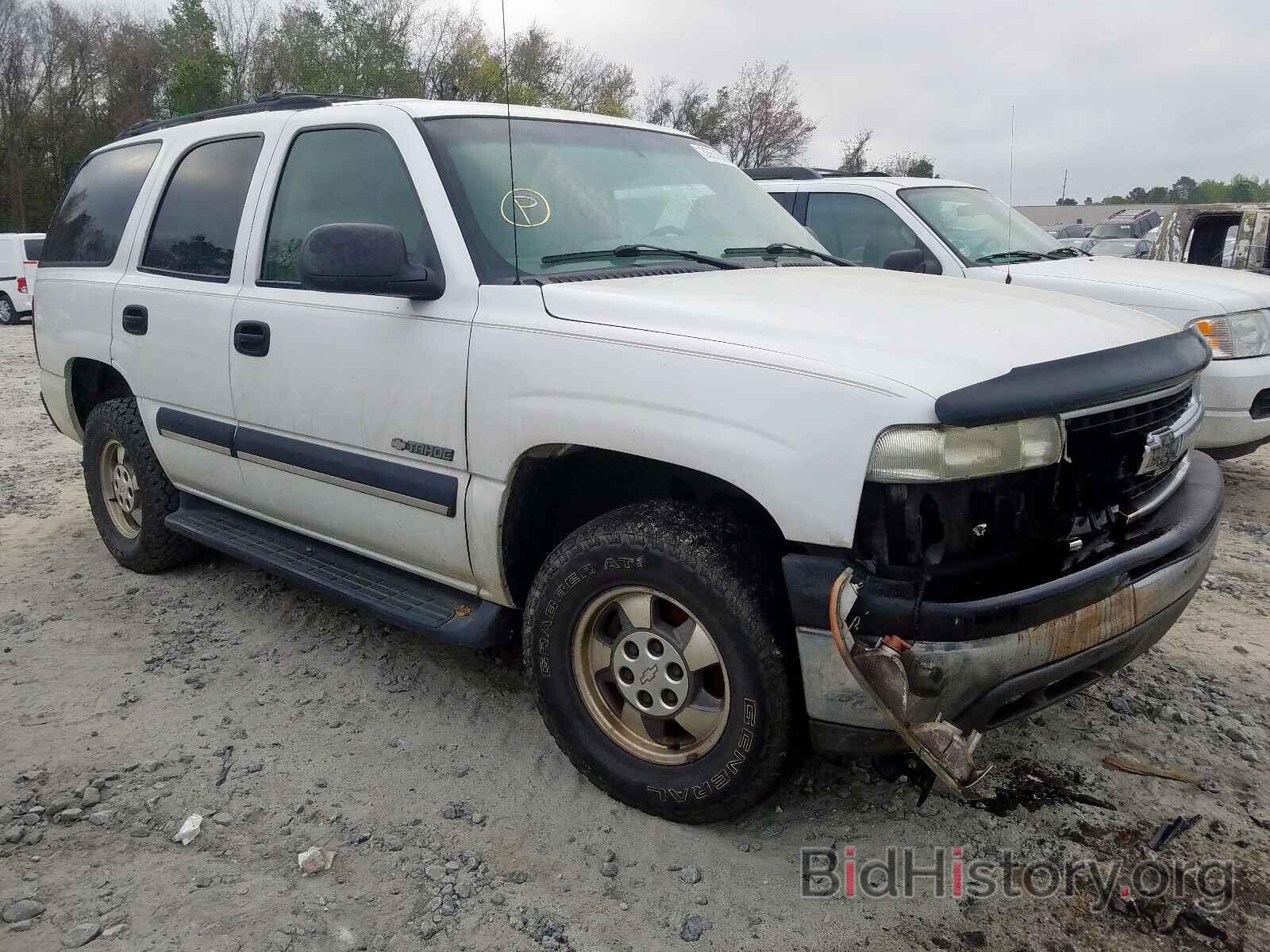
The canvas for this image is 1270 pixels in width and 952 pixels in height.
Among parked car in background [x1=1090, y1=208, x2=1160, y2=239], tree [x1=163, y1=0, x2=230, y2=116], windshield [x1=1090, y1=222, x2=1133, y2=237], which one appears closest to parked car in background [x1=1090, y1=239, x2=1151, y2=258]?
parked car in background [x1=1090, y1=208, x2=1160, y2=239]

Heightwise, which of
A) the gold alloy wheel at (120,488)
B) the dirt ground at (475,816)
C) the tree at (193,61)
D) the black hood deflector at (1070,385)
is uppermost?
the tree at (193,61)

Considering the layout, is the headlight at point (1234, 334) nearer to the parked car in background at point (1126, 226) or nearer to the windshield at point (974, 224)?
the windshield at point (974, 224)

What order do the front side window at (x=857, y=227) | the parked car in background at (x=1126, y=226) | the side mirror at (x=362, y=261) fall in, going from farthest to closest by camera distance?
the parked car in background at (x=1126, y=226), the front side window at (x=857, y=227), the side mirror at (x=362, y=261)

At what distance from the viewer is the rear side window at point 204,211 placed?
12.4 feet

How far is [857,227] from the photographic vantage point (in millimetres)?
6582

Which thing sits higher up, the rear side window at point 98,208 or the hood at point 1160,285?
the rear side window at point 98,208

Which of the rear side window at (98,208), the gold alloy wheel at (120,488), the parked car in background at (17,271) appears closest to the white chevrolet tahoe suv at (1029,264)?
the rear side window at (98,208)

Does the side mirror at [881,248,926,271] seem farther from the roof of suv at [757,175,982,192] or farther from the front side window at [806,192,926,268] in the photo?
the roof of suv at [757,175,982,192]

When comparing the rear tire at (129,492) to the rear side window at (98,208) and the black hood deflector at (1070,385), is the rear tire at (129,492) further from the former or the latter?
the black hood deflector at (1070,385)

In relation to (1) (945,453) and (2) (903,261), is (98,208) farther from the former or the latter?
(1) (945,453)

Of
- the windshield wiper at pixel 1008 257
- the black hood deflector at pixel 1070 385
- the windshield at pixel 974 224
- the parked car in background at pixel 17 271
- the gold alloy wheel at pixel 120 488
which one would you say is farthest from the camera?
the parked car in background at pixel 17 271

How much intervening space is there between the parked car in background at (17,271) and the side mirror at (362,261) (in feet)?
61.9

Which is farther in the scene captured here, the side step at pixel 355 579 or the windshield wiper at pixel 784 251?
the windshield wiper at pixel 784 251

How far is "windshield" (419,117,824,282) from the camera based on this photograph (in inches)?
117
